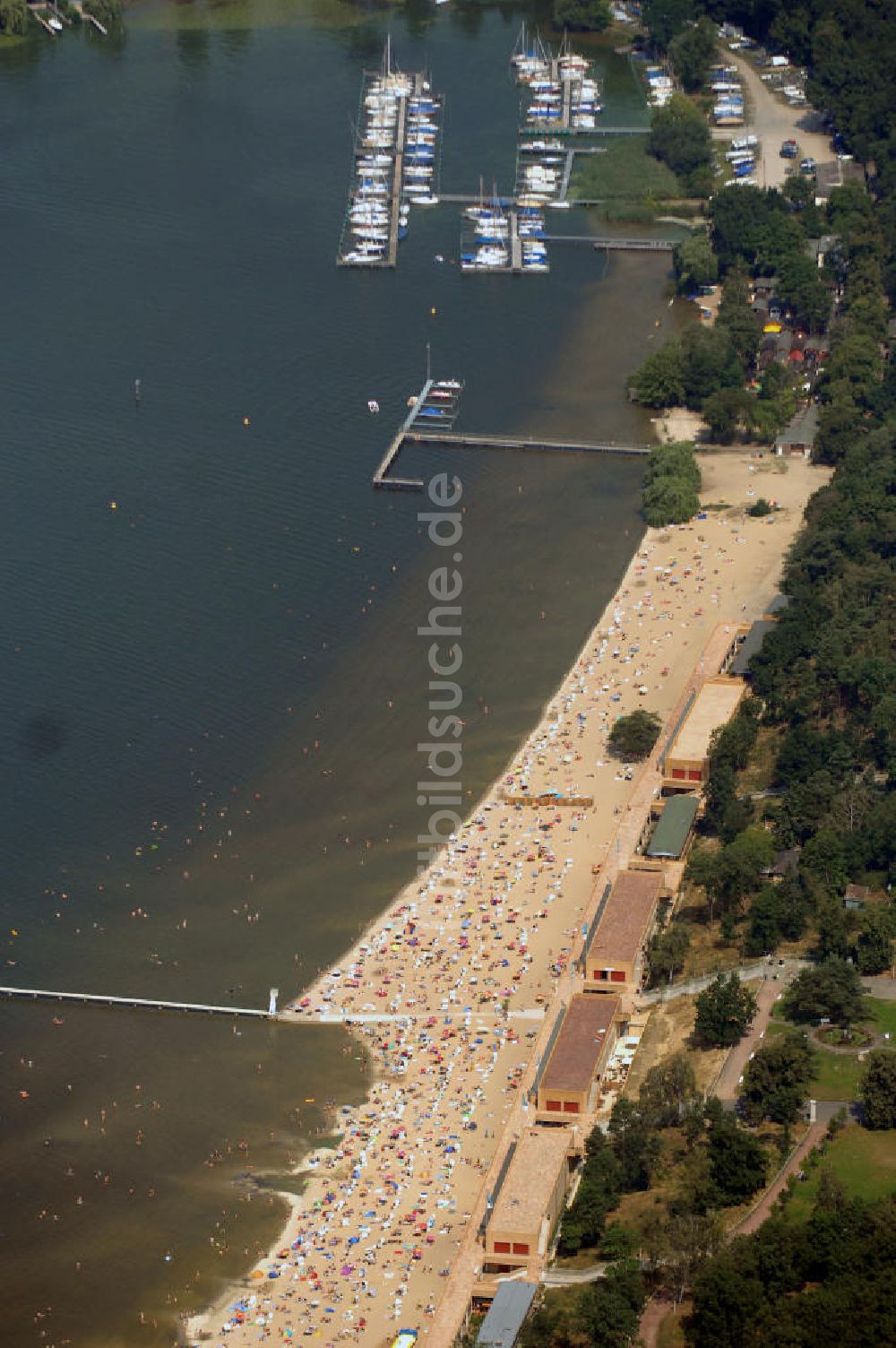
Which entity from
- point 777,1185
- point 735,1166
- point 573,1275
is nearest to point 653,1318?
point 573,1275

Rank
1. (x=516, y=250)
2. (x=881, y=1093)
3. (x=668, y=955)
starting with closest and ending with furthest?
(x=881, y=1093)
(x=668, y=955)
(x=516, y=250)

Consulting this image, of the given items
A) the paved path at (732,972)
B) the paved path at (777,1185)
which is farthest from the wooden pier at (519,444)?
the paved path at (777,1185)

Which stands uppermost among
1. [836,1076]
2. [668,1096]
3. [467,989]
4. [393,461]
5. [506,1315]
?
[836,1076]

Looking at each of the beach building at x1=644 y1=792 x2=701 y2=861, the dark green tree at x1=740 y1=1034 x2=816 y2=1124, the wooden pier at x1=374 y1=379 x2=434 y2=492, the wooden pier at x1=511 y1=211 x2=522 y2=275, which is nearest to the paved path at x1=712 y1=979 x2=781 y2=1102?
the dark green tree at x1=740 y1=1034 x2=816 y2=1124

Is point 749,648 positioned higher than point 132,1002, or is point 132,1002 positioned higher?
point 749,648

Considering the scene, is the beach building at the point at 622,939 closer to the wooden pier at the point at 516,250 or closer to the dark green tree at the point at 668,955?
the dark green tree at the point at 668,955

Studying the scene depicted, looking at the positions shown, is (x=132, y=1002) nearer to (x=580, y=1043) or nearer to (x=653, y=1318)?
(x=580, y=1043)

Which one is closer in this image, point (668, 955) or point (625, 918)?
point (668, 955)

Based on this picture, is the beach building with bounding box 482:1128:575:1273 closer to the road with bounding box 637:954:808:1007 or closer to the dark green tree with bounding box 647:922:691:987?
the road with bounding box 637:954:808:1007

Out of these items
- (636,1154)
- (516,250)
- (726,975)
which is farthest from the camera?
(516,250)
